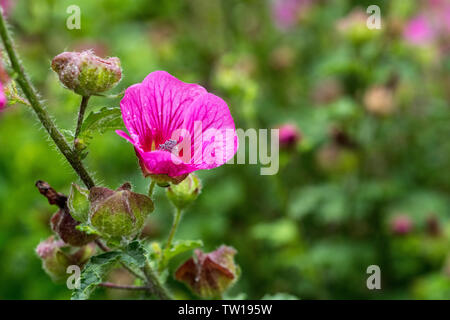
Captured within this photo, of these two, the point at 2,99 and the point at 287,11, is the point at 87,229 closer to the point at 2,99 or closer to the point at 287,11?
the point at 2,99

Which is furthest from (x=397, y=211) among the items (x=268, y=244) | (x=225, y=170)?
(x=225, y=170)

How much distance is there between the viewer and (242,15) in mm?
3291

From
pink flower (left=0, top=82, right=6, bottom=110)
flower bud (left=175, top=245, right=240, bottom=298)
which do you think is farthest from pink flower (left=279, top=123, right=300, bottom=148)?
pink flower (left=0, top=82, right=6, bottom=110)

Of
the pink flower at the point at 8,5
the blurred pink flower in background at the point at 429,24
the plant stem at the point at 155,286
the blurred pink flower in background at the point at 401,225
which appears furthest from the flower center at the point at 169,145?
the pink flower at the point at 8,5

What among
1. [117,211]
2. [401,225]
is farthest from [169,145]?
[401,225]

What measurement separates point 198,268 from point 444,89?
2.20 metres

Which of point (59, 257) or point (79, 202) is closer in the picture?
point (79, 202)

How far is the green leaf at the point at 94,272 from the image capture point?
903mm

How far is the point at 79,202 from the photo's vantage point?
0.95 m

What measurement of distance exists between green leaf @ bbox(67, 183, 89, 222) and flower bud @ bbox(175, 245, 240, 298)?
0.29 meters

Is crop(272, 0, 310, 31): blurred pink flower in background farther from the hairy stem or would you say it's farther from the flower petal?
the hairy stem

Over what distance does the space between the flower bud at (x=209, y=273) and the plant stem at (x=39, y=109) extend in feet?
0.98

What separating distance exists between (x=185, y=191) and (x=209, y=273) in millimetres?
167
